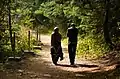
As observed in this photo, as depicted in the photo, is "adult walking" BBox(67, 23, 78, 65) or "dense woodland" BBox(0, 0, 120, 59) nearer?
"adult walking" BBox(67, 23, 78, 65)

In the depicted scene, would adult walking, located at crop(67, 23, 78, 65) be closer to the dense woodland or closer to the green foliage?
the dense woodland

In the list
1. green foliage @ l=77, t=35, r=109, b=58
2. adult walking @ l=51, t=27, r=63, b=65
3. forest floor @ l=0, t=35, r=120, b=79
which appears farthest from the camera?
green foliage @ l=77, t=35, r=109, b=58

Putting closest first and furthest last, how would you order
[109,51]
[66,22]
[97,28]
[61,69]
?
[61,69] → [109,51] → [97,28] → [66,22]

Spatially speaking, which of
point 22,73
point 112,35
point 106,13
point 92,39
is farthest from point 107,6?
point 22,73

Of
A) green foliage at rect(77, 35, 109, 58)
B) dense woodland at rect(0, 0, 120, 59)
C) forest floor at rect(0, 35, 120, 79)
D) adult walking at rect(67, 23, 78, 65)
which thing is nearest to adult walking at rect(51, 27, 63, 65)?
adult walking at rect(67, 23, 78, 65)

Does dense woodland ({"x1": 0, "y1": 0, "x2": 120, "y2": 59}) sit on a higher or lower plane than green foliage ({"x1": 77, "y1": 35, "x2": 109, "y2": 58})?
higher

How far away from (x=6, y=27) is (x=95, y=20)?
20.7 feet

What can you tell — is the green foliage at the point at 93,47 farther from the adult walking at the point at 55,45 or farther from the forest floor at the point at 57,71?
the forest floor at the point at 57,71

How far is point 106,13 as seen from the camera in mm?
19578

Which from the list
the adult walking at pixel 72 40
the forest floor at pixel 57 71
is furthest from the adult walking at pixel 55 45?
the forest floor at pixel 57 71

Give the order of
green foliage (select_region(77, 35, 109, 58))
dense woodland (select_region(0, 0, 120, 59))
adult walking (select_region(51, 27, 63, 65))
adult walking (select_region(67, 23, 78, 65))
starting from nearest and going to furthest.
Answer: adult walking (select_region(67, 23, 78, 65)) < adult walking (select_region(51, 27, 63, 65)) < dense woodland (select_region(0, 0, 120, 59)) < green foliage (select_region(77, 35, 109, 58))

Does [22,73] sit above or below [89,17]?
below

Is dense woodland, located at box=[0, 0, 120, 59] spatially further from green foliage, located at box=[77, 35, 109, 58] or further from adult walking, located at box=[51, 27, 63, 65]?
adult walking, located at box=[51, 27, 63, 65]

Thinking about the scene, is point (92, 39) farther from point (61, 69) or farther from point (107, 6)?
point (61, 69)
